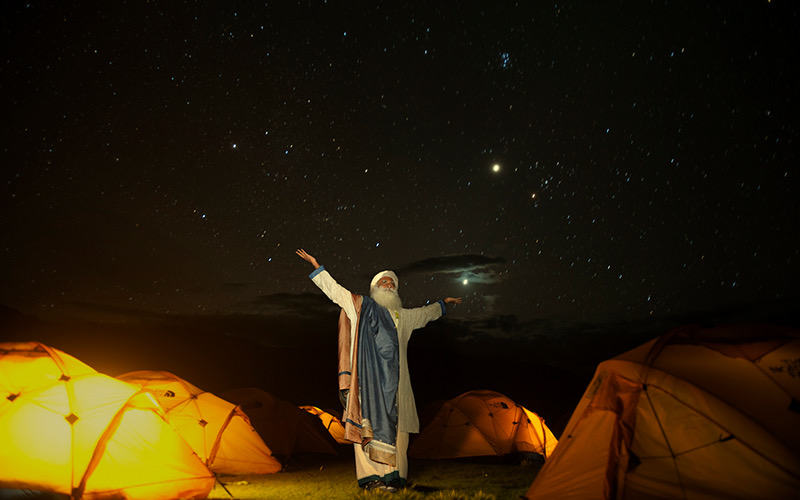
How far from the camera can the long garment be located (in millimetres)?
6422

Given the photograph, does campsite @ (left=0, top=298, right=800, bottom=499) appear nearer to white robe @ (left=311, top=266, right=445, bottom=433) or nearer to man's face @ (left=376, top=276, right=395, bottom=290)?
white robe @ (left=311, top=266, right=445, bottom=433)

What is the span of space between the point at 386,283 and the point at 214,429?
15.6 feet

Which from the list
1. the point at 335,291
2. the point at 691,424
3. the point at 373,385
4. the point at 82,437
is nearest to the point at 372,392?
the point at 373,385

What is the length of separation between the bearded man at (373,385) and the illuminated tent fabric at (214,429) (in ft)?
11.2

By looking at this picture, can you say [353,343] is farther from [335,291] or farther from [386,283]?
[386,283]

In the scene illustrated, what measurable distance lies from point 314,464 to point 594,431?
7125 mm

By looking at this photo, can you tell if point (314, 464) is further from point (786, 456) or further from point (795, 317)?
point (795, 317)

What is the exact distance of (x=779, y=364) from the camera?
4.82 metres

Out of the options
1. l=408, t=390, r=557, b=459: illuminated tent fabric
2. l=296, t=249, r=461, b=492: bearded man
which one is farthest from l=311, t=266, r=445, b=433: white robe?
l=408, t=390, r=557, b=459: illuminated tent fabric

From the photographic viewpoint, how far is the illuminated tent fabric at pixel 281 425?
35.3 ft

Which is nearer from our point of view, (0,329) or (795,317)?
(0,329)

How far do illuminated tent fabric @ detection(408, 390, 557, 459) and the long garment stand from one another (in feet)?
18.9

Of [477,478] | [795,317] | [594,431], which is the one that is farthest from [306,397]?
[795,317]

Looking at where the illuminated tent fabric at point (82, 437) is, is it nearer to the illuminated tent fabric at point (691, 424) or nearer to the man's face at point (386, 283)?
the man's face at point (386, 283)
